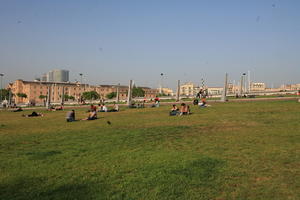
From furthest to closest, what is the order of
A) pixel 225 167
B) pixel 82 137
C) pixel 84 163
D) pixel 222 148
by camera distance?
1. pixel 82 137
2. pixel 222 148
3. pixel 84 163
4. pixel 225 167

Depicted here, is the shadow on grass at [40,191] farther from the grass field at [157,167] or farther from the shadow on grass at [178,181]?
the shadow on grass at [178,181]

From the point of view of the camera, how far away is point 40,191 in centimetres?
552

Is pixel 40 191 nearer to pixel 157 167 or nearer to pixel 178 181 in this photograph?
pixel 157 167

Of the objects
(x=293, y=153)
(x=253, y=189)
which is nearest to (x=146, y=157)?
(x=253, y=189)

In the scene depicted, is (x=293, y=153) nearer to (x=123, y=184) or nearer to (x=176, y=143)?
(x=176, y=143)

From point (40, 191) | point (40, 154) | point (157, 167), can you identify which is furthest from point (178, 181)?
point (40, 154)

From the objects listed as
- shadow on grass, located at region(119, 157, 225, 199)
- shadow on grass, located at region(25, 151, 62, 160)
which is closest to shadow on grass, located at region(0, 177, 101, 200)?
shadow on grass, located at region(119, 157, 225, 199)

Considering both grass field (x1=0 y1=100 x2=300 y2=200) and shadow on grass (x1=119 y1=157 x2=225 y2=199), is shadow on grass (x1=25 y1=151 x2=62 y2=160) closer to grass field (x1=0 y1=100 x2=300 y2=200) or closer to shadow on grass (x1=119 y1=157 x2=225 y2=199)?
grass field (x1=0 y1=100 x2=300 y2=200)

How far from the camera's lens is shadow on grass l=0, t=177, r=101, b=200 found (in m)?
5.21

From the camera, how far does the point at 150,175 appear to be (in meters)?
6.26

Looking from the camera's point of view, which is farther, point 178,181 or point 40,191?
point 178,181

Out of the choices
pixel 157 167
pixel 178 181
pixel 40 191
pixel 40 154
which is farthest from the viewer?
pixel 40 154

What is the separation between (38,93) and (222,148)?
155661mm

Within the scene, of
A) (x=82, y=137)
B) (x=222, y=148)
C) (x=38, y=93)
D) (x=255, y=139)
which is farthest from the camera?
(x=38, y=93)
